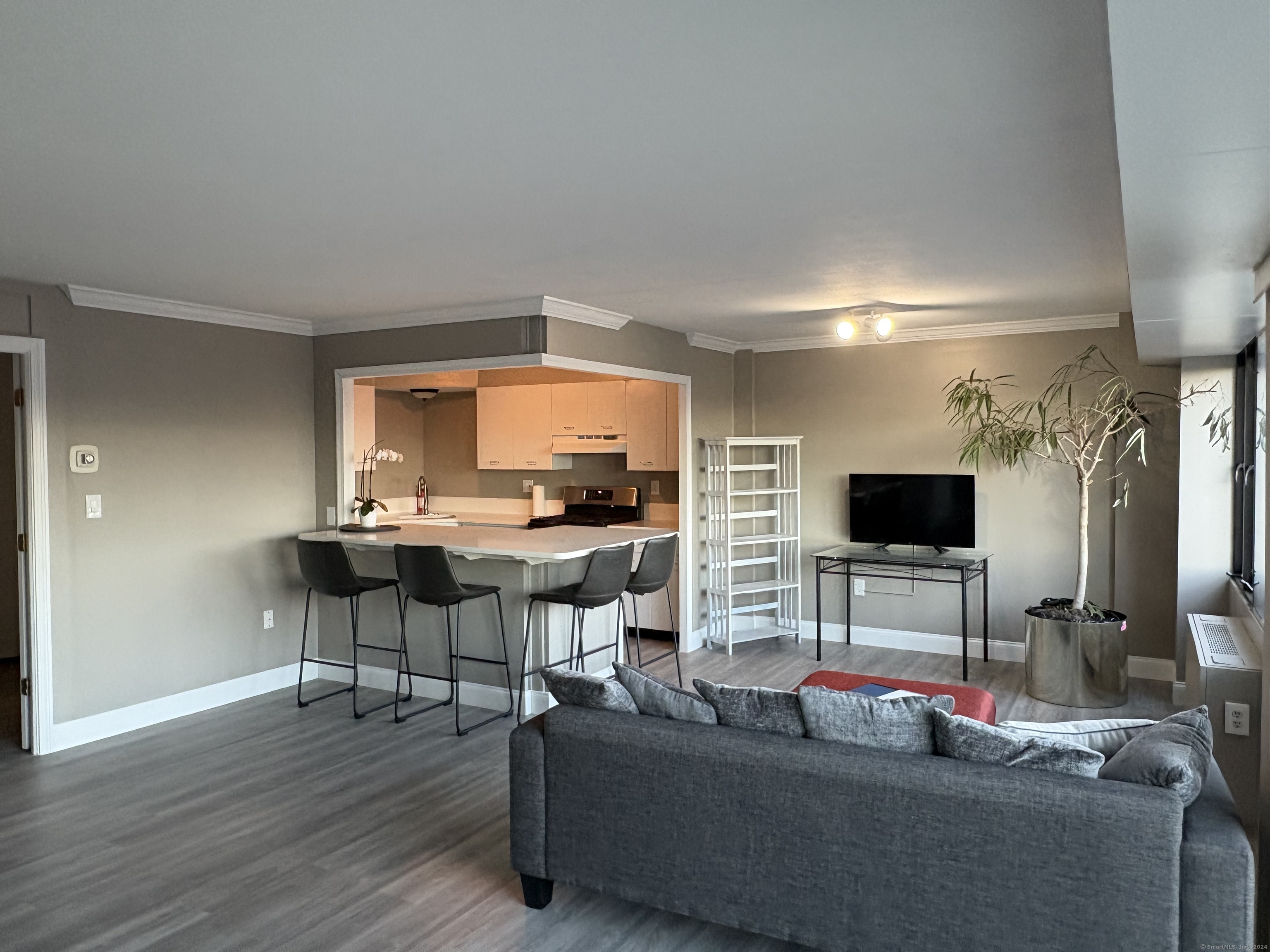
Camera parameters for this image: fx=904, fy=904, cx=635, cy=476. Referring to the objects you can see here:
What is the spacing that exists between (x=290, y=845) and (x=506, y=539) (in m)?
2.21

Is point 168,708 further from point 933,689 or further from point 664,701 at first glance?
point 933,689

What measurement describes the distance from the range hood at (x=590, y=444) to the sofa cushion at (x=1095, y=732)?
5037 mm

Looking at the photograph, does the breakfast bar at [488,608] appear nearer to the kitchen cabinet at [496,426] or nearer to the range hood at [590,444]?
the range hood at [590,444]

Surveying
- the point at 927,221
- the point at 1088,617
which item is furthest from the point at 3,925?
the point at 1088,617

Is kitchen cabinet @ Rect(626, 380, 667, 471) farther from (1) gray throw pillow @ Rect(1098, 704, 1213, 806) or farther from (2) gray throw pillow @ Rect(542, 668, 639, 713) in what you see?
(1) gray throw pillow @ Rect(1098, 704, 1213, 806)

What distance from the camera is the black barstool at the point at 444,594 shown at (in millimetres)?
4785

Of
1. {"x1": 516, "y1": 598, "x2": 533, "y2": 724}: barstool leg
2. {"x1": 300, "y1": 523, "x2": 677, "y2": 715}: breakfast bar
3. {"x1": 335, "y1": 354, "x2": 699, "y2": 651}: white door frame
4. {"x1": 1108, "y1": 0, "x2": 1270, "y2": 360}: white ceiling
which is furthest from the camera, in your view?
{"x1": 335, "y1": 354, "x2": 699, "y2": 651}: white door frame

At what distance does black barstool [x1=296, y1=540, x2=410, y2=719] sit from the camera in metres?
5.18

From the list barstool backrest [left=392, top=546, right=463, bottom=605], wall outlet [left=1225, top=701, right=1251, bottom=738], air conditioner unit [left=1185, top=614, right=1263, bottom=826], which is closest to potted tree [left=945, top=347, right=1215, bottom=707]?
air conditioner unit [left=1185, top=614, right=1263, bottom=826]

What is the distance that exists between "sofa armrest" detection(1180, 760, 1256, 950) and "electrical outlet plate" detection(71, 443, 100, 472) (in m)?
5.03

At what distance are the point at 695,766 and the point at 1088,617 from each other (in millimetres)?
3598

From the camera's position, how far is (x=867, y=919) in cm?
241

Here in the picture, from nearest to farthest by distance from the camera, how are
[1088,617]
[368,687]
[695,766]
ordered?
Answer: [695,766]
[1088,617]
[368,687]

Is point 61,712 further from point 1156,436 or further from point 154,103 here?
point 1156,436
